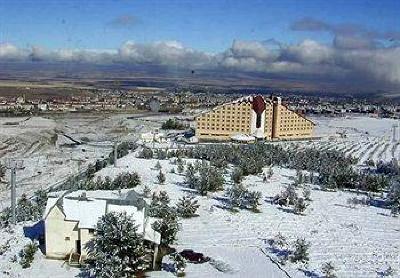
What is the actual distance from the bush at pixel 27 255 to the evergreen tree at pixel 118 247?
2.72m

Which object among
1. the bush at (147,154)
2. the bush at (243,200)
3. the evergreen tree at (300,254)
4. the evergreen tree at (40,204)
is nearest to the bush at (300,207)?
the bush at (243,200)

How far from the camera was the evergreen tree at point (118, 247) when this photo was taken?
20158 mm

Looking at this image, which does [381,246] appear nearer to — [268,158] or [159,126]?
[268,158]

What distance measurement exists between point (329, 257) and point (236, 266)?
4445mm

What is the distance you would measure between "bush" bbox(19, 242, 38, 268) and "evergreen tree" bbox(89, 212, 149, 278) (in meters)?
2.72

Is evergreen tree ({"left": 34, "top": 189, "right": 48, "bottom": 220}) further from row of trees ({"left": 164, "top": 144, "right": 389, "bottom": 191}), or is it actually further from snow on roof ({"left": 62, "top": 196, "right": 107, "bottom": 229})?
row of trees ({"left": 164, "top": 144, "right": 389, "bottom": 191})

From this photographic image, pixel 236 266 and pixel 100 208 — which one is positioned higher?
pixel 100 208

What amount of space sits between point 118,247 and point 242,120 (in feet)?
191

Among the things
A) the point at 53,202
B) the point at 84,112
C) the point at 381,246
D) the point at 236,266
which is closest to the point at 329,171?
the point at 381,246

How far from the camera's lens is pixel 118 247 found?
2072cm

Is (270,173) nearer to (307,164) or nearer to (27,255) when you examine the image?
(307,164)

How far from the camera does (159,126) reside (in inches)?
3812

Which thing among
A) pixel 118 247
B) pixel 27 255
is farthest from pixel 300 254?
pixel 27 255

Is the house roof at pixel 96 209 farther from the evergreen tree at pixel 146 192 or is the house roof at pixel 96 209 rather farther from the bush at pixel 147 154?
the bush at pixel 147 154
